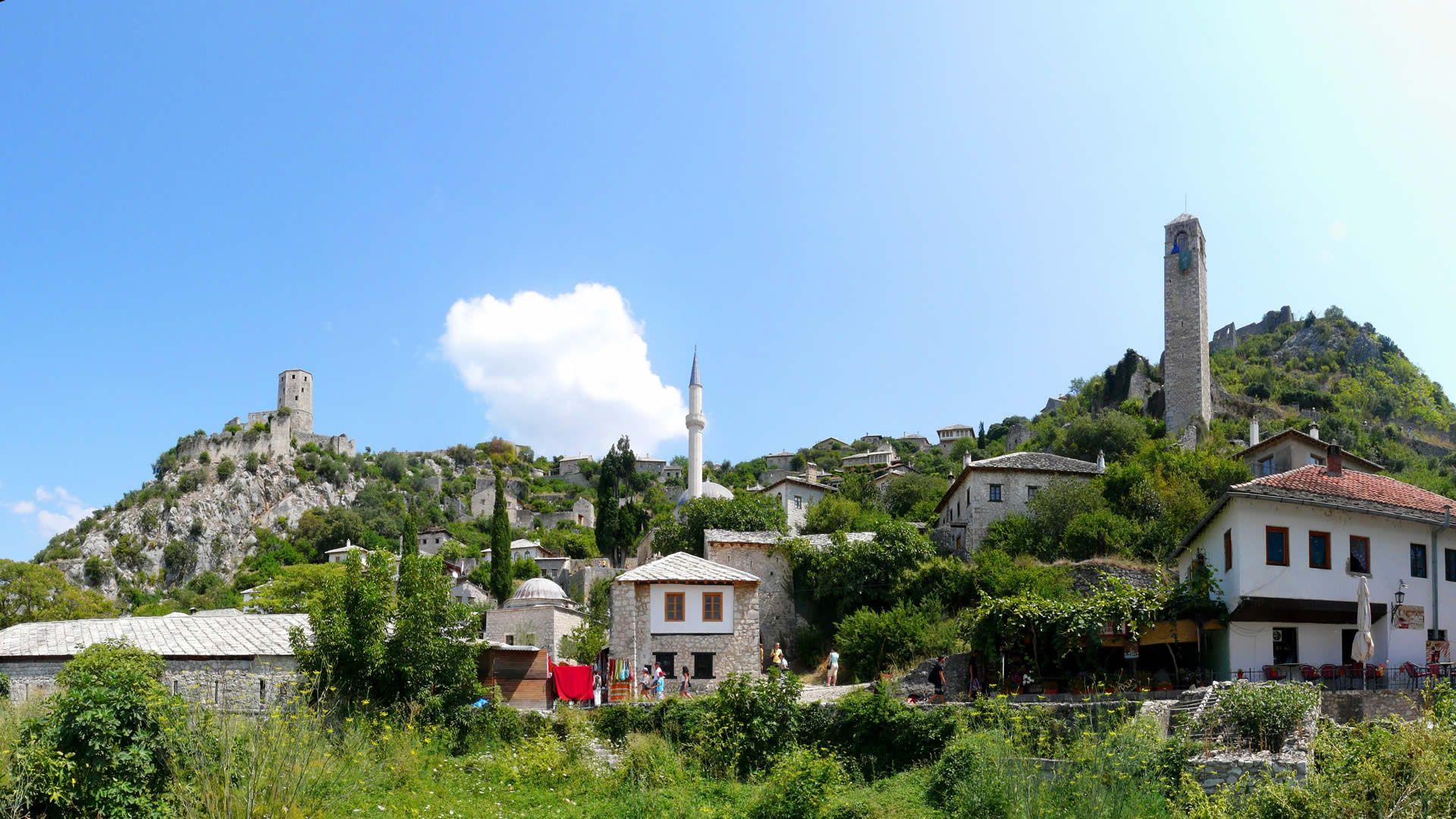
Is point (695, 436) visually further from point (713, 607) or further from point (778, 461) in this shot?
point (778, 461)

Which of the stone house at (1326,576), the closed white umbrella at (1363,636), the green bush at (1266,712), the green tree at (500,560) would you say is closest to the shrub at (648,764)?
the green bush at (1266,712)

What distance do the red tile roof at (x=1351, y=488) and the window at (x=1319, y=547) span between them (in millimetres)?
793

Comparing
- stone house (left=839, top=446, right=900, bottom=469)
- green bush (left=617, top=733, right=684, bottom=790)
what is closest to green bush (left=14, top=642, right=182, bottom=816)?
green bush (left=617, top=733, right=684, bottom=790)

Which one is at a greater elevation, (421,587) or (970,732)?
(421,587)

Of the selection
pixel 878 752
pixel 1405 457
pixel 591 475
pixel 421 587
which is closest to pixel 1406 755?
pixel 878 752

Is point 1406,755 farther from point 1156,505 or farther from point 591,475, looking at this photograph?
point 591,475

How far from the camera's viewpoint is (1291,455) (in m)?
33.9

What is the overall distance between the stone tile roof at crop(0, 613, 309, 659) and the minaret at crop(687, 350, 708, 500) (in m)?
27.9

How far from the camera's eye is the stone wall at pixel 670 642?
29359 mm

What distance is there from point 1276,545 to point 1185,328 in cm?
3385

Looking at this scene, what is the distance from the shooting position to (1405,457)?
2013 inches

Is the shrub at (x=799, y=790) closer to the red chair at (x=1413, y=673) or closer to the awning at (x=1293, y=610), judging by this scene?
the awning at (x=1293, y=610)

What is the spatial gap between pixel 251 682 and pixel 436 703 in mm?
3935

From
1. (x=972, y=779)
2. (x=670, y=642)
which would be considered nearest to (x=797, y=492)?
(x=670, y=642)
